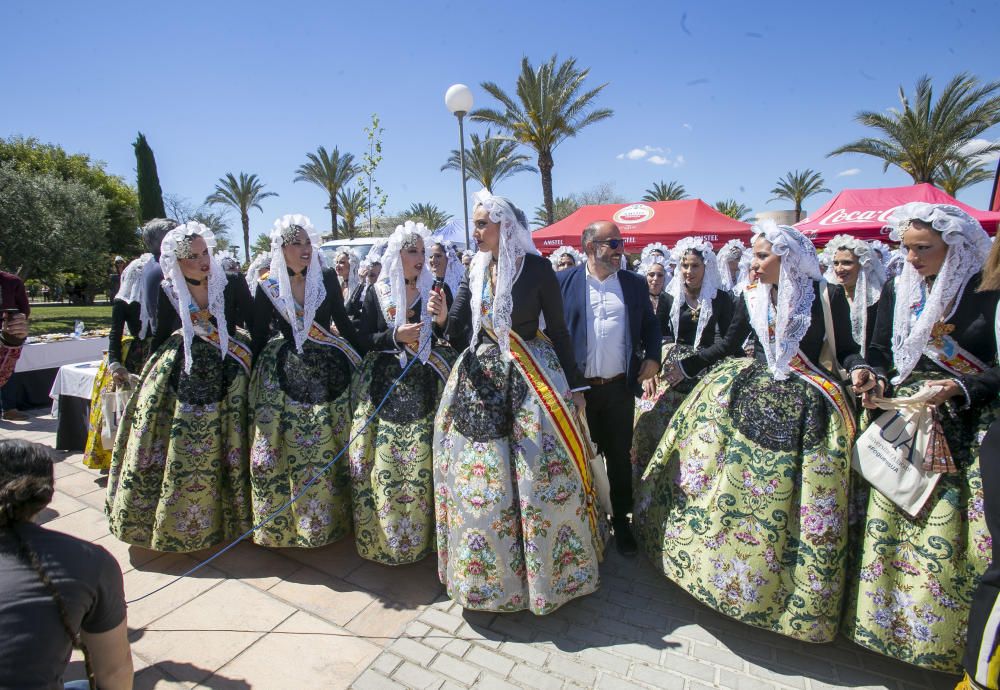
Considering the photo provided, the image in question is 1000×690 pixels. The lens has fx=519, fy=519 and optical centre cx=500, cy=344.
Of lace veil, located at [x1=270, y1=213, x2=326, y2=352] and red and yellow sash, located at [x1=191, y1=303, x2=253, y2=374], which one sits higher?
lace veil, located at [x1=270, y1=213, x2=326, y2=352]

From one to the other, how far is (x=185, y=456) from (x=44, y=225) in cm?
2064

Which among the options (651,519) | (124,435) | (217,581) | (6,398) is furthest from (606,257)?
(6,398)

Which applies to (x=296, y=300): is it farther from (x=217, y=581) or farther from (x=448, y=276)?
(x=217, y=581)

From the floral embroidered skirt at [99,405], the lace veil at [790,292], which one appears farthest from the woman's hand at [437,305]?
the floral embroidered skirt at [99,405]

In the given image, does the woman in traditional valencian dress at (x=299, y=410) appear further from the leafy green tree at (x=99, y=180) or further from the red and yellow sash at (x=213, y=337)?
the leafy green tree at (x=99, y=180)

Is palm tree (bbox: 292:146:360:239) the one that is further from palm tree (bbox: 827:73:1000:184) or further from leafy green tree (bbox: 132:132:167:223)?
palm tree (bbox: 827:73:1000:184)

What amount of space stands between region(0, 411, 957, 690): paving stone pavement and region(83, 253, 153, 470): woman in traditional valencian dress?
1273 millimetres

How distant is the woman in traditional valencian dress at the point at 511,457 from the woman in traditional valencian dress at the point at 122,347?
2225 mm

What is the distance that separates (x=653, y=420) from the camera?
11.1ft

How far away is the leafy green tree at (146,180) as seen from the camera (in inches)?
961

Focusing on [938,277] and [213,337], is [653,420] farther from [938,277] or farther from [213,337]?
[213,337]

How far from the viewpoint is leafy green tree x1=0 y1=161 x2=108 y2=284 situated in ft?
55.3

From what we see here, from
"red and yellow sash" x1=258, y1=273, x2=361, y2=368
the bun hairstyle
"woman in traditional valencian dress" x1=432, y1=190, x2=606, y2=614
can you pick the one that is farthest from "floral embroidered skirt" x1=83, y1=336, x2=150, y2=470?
the bun hairstyle

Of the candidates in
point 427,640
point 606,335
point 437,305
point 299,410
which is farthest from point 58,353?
point 606,335
